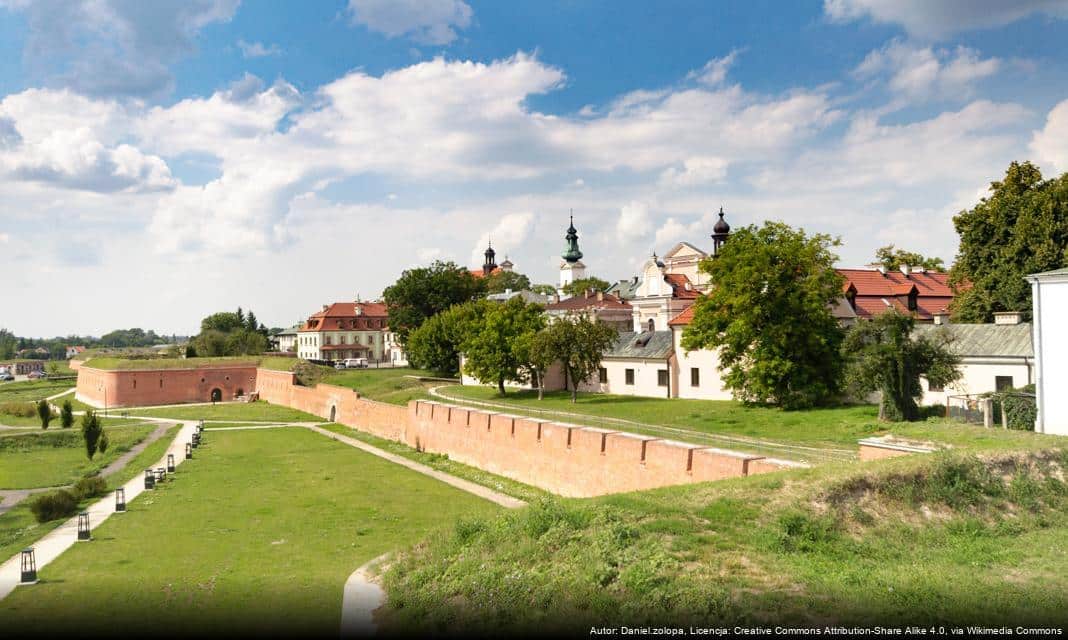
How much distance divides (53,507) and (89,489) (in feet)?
8.62

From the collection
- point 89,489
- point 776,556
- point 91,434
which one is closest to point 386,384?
point 91,434

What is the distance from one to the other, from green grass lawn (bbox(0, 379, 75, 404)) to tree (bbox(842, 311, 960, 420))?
68041mm

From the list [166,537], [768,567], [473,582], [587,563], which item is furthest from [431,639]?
[166,537]

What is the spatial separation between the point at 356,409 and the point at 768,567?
1362 inches

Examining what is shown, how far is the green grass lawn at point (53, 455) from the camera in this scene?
2728 cm

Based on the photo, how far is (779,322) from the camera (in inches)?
1034

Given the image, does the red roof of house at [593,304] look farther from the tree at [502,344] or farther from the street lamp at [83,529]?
the street lamp at [83,529]

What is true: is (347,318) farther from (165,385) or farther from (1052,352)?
(1052,352)

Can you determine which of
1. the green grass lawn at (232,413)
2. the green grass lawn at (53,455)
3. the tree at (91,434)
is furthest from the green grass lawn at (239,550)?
the green grass lawn at (232,413)

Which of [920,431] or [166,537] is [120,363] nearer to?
[166,537]

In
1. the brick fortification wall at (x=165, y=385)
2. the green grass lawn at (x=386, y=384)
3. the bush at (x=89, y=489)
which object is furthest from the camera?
the brick fortification wall at (x=165, y=385)

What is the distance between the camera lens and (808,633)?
662 cm

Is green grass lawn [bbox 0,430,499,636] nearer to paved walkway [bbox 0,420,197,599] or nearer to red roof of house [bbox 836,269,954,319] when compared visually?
paved walkway [bbox 0,420,197,599]

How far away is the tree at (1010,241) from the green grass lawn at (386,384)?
2509 centimetres
